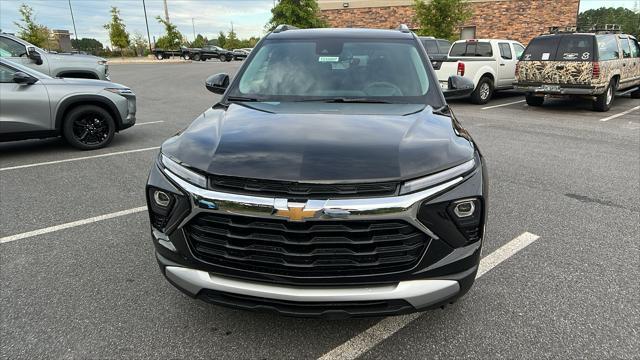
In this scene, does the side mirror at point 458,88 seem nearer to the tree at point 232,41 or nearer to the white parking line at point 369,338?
the white parking line at point 369,338

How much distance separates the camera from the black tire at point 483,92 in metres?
13.1

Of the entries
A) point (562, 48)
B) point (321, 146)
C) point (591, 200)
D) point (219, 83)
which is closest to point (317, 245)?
point (321, 146)

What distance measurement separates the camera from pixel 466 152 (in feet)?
7.81

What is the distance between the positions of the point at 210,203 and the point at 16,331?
162 cm

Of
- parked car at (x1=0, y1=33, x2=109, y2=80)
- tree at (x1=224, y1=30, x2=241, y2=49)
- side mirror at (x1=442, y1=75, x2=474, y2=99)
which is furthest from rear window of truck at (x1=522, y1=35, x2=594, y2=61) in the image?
tree at (x1=224, y1=30, x2=241, y2=49)

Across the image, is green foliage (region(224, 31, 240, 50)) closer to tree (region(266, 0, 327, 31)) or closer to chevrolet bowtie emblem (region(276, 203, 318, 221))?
tree (region(266, 0, 327, 31))

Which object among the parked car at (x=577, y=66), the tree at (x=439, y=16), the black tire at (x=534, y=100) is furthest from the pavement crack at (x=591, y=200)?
the tree at (x=439, y=16)

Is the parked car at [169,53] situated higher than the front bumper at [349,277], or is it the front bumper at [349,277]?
the parked car at [169,53]

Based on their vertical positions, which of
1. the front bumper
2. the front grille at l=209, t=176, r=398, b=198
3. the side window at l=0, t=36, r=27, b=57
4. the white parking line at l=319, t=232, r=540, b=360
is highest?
the side window at l=0, t=36, r=27, b=57

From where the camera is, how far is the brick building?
29.8m

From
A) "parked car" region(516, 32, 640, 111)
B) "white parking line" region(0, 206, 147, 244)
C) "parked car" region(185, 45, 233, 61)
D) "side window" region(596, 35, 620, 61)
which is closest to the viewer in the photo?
"white parking line" region(0, 206, 147, 244)

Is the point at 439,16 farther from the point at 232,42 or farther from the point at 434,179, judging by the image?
the point at 232,42

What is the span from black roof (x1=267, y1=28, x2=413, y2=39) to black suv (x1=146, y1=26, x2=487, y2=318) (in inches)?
66.7

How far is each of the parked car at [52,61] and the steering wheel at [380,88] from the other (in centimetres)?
1031
